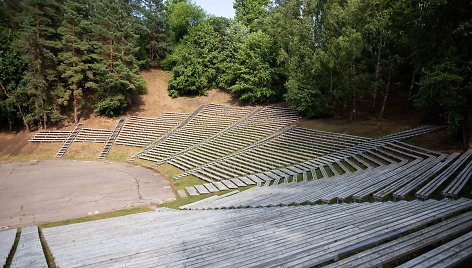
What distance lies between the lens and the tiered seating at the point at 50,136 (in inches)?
1388

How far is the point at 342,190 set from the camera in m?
13.4

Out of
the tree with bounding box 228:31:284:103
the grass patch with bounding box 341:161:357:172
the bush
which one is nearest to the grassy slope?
the bush

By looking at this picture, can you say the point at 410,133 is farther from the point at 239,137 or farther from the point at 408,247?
the point at 408,247

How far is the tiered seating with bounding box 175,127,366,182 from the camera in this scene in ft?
77.8

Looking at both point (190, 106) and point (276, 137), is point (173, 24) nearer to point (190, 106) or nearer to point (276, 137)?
point (190, 106)

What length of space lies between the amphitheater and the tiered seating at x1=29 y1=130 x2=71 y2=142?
15200mm

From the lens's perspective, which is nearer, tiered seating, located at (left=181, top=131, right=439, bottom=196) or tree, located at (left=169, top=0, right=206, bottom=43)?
tiered seating, located at (left=181, top=131, right=439, bottom=196)

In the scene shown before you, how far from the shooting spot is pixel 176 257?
294 inches

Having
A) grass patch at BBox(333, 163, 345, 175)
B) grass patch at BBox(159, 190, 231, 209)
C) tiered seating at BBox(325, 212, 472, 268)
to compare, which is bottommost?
grass patch at BBox(159, 190, 231, 209)

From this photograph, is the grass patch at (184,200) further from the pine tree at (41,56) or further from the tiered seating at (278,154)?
the pine tree at (41,56)

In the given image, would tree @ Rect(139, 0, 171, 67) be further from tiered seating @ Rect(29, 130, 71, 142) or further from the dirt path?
tiered seating @ Rect(29, 130, 71, 142)

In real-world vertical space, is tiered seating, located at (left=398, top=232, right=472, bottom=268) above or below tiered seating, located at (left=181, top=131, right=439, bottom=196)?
above

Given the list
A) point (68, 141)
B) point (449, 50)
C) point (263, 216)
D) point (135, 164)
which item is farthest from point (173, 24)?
point (263, 216)

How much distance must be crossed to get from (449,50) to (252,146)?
1575 cm
